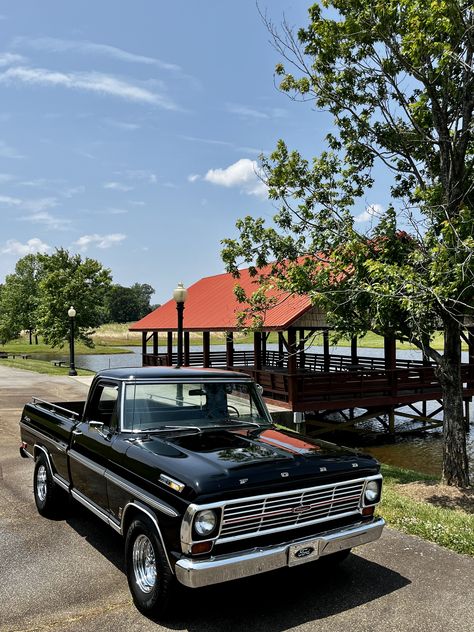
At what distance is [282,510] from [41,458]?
13.0 feet

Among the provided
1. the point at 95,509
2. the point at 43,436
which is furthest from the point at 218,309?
the point at 95,509

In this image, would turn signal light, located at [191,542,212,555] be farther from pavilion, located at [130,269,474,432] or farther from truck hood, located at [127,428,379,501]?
pavilion, located at [130,269,474,432]

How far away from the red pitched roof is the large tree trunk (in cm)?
586

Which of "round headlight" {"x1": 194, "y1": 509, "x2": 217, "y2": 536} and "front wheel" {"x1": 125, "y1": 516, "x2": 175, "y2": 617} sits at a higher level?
"round headlight" {"x1": 194, "y1": 509, "x2": 217, "y2": 536}

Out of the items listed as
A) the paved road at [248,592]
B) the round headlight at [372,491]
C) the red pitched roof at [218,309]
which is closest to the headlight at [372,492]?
the round headlight at [372,491]

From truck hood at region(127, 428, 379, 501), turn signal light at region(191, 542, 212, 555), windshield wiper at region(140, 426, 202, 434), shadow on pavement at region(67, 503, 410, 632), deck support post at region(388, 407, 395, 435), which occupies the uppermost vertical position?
windshield wiper at region(140, 426, 202, 434)

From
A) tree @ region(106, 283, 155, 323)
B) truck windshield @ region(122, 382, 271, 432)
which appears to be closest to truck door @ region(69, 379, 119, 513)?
truck windshield @ region(122, 382, 271, 432)

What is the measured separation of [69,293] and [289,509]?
37.9 meters

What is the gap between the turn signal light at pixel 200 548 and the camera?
380 centimetres

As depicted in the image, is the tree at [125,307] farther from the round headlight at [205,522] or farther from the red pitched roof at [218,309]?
the round headlight at [205,522]

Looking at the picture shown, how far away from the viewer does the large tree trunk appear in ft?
34.2

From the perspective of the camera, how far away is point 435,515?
23.0ft

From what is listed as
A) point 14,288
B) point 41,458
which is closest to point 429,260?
point 41,458

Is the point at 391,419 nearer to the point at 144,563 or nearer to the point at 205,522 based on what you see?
the point at 144,563
